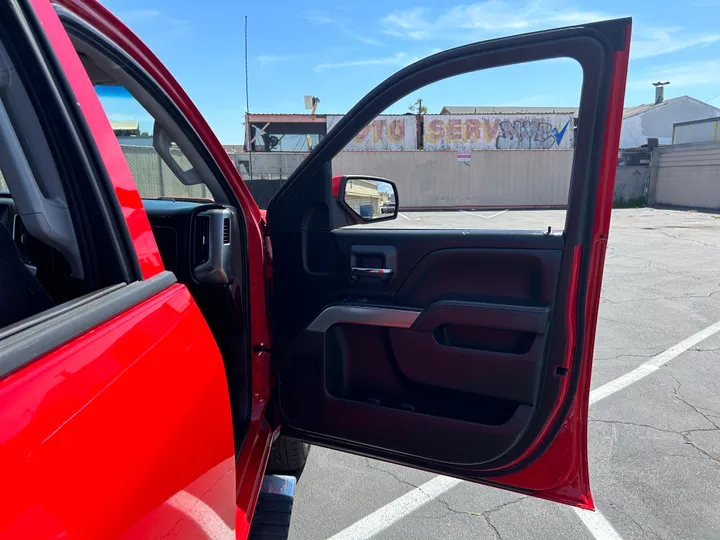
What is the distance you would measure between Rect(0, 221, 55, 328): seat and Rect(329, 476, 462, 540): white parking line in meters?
1.89

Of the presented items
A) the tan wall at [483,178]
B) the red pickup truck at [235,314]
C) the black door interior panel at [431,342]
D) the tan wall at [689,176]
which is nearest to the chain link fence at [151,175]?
the red pickup truck at [235,314]

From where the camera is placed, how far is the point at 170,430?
1.02m

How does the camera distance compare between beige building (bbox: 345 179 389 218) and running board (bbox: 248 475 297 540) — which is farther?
beige building (bbox: 345 179 389 218)

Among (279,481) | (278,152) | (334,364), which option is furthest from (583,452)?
(278,152)

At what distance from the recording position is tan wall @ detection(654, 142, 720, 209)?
73.5 feet

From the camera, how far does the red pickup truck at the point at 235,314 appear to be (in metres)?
0.84

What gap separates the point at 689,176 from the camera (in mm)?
23578

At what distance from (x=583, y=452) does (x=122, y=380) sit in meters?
1.50

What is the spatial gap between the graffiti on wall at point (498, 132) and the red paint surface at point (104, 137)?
25.1 metres

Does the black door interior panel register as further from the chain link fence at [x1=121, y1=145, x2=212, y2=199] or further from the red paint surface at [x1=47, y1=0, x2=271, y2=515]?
the chain link fence at [x1=121, y1=145, x2=212, y2=199]

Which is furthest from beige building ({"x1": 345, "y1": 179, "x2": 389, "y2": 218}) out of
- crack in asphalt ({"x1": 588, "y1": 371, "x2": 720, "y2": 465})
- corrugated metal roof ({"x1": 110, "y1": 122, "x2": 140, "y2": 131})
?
crack in asphalt ({"x1": 588, "y1": 371, "x2": 720, "y2": 465})

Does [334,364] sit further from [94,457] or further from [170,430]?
[94,457]

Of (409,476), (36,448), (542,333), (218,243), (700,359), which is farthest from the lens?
(700,359)

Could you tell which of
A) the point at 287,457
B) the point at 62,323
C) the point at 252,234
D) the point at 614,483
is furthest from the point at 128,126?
the point at 614,483
